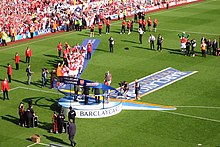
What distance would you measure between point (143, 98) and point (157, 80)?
468 centimetres

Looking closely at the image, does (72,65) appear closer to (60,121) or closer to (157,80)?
(157,80)

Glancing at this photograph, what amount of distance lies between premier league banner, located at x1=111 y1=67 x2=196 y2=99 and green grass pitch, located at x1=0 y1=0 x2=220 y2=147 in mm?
647

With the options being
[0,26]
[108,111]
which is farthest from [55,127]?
[0,26]

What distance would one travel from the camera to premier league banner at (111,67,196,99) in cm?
4109

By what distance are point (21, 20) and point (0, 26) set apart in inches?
167

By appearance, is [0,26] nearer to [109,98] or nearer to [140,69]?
[140,69]

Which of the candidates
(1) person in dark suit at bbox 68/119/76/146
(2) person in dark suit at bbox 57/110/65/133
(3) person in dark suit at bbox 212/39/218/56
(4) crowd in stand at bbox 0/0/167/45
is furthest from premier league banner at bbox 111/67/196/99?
(4) crowd in stand at bbox 0/0/167/45

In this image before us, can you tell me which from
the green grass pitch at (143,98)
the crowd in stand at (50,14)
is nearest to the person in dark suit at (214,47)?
the green grass pitch at (143,98)

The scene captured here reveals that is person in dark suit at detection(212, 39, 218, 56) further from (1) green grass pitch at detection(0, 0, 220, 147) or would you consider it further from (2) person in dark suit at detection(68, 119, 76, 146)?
(2) person in dark suit at detection(68, 119, 76, 146)

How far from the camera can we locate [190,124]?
3416 cm

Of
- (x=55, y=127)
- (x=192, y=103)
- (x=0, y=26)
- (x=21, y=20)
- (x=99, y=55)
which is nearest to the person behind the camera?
(x=55, y=127)

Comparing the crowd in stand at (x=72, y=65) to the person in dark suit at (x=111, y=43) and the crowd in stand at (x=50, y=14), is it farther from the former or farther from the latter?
the crowd in stand at (x=50, y=14)

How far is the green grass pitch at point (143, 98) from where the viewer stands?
32031mm

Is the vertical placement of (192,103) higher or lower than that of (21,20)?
lower
